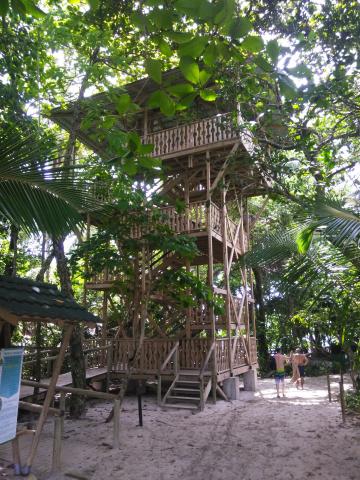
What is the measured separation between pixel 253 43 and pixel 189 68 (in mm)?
356

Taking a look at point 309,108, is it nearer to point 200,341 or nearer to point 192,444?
point 192,444

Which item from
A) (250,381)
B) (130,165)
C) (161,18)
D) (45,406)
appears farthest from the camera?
(250,381)

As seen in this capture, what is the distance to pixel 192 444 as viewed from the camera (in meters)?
6.65

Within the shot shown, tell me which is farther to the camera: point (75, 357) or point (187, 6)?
point (75, 357)

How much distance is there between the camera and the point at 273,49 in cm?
206

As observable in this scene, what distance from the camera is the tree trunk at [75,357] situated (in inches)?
330

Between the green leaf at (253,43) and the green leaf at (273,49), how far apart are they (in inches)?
3.2

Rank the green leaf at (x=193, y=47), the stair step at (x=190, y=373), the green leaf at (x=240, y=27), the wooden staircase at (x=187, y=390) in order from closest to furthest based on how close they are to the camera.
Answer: the green leaf at (x=240, y=27) < the green leaf at (x=193, y=47) < the wooden staircase at (x=187, y=390) < the stair step at (x=190, y=373)

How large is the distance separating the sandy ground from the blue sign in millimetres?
932

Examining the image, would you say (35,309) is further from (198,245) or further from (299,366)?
(299,366)

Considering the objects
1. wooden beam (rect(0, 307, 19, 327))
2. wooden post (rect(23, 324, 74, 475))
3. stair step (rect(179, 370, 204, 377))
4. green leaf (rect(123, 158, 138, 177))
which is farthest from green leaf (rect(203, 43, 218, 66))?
stair step (rect(179, 370, 204, 377))

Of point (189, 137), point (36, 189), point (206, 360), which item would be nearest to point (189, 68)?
point (36, 189)

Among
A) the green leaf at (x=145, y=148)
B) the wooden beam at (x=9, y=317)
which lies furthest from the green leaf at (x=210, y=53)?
the wooden beam at (x=9, y=317)

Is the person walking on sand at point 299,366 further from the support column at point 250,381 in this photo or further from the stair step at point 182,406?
the stair step at point 182,406
